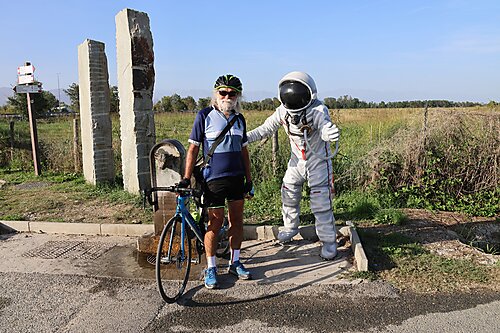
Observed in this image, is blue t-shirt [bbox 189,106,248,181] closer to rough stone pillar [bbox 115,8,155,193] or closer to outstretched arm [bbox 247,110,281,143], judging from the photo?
outstretched arm [bbox 247,110,281,143]

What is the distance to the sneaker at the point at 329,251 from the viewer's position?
4.95 m

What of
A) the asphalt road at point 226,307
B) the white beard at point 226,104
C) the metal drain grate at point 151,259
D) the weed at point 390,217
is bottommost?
the asphalt road at point 226,307

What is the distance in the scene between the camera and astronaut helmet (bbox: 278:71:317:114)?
4719 mm

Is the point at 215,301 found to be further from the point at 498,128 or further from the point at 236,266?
the point at 498,128

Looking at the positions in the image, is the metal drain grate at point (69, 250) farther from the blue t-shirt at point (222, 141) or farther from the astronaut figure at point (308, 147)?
the astronaut figure at point (308, 147)

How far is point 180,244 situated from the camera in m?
4.32

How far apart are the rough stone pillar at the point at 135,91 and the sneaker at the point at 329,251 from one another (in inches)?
160

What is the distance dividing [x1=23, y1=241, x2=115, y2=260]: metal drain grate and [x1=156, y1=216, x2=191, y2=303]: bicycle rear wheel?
124 cm

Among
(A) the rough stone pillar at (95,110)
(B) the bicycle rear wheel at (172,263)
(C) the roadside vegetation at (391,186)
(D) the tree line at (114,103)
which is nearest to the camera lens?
(B) the bicycle rear wheel at (172,263)

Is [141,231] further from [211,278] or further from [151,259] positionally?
[211,278]

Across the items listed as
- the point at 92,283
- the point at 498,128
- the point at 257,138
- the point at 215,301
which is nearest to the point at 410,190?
the point at 498,128

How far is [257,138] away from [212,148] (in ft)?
3.60

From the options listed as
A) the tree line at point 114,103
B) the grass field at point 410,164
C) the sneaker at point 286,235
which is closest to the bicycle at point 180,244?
the sneaker at point 286,235

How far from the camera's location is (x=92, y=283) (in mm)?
4371
